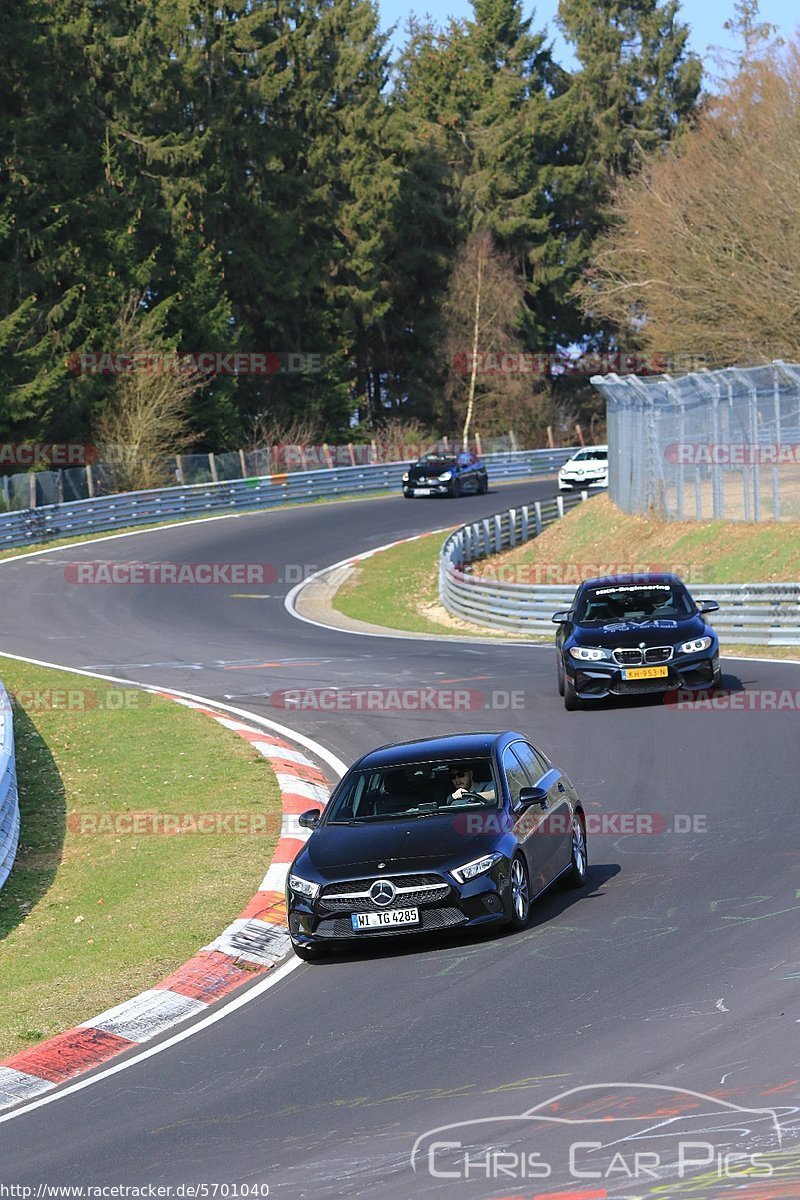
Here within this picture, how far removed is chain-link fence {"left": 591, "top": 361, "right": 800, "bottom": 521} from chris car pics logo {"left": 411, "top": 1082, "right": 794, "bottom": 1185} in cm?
2391

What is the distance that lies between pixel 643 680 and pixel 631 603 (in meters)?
1.53

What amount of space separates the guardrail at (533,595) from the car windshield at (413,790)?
1472 cm

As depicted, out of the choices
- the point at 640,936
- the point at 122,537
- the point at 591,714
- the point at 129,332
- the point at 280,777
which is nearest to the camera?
the point at 640,936

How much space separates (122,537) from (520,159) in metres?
48.4

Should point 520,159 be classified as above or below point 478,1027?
above

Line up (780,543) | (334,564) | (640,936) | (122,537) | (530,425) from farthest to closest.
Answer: (530,425), (122,537), (334,564), (780,543), (640,936)

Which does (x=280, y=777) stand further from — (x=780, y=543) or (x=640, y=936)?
(x=780, y=543)

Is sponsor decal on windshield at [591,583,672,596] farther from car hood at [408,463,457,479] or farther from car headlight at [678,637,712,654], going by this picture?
car hood at [408,463,457,479]

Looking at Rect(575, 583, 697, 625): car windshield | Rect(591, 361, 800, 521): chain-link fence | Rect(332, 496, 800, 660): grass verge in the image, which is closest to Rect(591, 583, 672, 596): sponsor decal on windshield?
Rect(575, 583, 697, 625): car windshield

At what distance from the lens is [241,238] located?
78000 mm

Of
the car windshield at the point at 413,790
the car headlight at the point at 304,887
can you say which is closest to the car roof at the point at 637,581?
the car windshield at the point at 413,790

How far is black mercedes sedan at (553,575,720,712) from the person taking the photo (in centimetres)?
1992

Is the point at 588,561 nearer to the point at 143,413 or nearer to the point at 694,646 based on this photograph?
the point at 694,646

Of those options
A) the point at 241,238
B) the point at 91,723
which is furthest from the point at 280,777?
the point at 241,238
